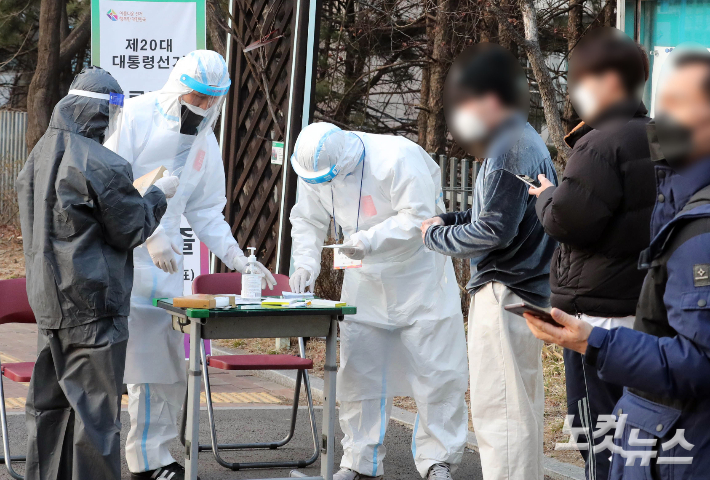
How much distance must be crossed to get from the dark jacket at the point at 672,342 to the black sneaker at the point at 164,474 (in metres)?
2.98

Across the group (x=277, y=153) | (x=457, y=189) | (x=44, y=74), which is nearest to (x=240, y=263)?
(x=277, y=153)

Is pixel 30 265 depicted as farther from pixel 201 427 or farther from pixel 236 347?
pixel 236 347

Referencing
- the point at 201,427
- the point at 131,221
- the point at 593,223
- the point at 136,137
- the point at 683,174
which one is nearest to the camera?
the point at 683,174

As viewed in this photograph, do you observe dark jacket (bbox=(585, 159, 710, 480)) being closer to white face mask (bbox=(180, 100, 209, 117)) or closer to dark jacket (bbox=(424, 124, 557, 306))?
dark jacket (bbox=(424, 124, 557, 306))

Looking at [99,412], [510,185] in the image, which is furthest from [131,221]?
[510,185]

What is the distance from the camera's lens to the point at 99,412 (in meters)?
3.58

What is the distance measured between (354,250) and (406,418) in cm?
200

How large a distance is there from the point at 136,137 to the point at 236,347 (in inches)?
160

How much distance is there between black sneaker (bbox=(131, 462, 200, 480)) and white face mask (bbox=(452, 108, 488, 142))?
7.58ft

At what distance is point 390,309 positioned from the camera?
438 cm

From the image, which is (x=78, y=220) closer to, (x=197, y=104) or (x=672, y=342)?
(x=197, y=104)

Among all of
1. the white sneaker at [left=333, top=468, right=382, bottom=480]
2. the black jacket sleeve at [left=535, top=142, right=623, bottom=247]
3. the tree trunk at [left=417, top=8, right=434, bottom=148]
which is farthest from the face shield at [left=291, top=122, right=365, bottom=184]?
the tree trunk at [left=417, top=8, right=434, bottom=148]

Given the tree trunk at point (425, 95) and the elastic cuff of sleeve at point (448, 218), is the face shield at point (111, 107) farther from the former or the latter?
the tree trunk at point (425, 95)

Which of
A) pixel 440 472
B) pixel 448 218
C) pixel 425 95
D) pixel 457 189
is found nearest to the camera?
pixel 448 218
